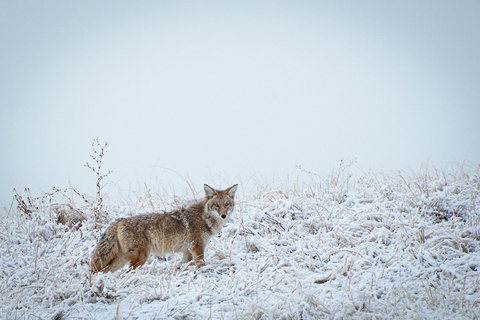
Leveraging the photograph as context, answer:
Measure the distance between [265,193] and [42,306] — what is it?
5923 mm

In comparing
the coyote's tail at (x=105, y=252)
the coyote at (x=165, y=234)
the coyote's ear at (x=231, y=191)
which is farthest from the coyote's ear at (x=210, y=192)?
the coyote's tail at (x=105, y=252)

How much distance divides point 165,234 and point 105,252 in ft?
3.89

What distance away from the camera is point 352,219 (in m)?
6.92

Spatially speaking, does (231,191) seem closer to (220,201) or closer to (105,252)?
(220,201)

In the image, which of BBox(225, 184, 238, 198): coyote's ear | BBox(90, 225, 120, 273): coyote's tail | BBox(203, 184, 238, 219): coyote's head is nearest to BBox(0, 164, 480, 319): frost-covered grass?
BBox(90, 225, 120, 273): coyote's tail

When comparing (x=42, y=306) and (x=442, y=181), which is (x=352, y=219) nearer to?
(x=442, y=181)

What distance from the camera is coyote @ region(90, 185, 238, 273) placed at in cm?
631

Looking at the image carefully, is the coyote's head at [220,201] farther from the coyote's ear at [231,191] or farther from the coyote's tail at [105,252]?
the coyote's tail at [105,252]

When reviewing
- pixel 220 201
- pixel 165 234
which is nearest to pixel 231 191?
pixel 220 201

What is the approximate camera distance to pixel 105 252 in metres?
6.20

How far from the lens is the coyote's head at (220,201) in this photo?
766 cm

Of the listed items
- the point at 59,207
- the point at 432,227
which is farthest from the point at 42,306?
the point at 432,227

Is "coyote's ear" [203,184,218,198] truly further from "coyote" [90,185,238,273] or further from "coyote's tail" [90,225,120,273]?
"coyote's tail" [90,225,120,273]

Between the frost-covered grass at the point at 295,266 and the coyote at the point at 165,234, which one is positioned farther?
the coyote at the point at 165,234
